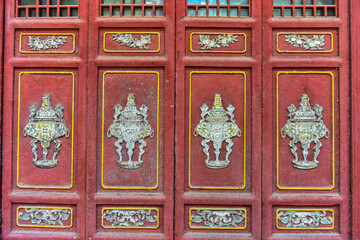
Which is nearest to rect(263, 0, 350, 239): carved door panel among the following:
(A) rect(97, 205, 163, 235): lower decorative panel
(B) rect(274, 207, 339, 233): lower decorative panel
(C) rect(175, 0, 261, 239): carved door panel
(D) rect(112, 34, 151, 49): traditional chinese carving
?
(B) rect(274, 207, 339, 233): lower decorative panel

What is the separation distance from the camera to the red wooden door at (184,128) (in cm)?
286

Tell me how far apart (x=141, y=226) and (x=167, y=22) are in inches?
91.6

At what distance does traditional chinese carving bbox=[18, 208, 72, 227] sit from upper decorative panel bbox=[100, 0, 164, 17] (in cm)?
232

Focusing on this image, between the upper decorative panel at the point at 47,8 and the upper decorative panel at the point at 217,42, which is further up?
the upper decorative panel at the point at 47,8

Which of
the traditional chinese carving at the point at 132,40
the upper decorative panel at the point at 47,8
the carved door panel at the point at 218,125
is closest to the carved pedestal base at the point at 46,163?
the carved door panel at the point at 218,125

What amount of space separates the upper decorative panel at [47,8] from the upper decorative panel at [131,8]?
343 mm

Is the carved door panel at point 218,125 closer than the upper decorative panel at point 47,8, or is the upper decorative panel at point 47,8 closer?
the carved door panel at point 218,125

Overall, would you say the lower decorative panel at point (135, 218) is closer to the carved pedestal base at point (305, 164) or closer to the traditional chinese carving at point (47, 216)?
the traditional chinese carving at point (47, 216)

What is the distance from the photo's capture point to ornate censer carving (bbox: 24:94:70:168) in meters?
2.91

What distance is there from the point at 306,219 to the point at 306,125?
1054mm

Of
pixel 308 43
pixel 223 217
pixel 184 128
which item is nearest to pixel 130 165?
pixel 184 128

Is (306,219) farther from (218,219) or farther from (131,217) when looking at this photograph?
(131,217)

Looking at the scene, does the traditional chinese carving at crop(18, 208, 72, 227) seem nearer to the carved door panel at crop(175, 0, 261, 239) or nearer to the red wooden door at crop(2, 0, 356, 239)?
the red wooden door at crop(2, 0, 356, 239)

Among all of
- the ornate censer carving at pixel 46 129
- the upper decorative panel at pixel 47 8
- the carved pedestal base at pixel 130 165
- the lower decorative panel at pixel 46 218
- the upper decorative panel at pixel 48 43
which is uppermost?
the upper decorative panel at pixel 47 8
